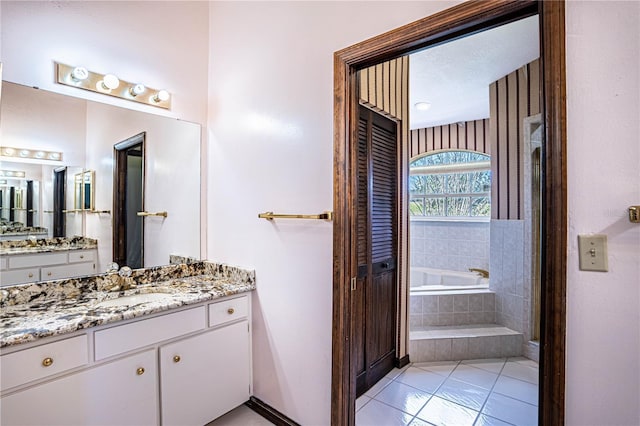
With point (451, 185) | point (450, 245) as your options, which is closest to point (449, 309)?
point (450, 245)

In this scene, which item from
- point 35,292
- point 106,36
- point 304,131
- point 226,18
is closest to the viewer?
point 35,292

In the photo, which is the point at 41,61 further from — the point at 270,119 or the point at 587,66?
the point at 587,66

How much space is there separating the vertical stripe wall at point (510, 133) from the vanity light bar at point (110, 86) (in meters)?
3.11

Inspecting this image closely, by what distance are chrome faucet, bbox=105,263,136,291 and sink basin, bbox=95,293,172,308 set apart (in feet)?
0.43

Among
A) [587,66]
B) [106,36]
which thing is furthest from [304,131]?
[106,36]

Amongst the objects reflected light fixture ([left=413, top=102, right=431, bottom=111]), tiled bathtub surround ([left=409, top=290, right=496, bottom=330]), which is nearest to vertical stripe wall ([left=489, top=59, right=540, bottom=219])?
reflected light fixture ([left=413, top=102, right=431, bottom=111])

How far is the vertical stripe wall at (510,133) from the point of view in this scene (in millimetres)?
2947

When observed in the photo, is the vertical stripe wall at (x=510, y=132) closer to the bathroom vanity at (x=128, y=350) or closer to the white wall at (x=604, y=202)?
the white wall at (x=604, y=202)

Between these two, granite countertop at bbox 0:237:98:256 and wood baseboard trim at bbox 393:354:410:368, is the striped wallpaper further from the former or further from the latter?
granite countertop at bbox 0:237:98:256

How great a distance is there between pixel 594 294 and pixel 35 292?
94.6 inches

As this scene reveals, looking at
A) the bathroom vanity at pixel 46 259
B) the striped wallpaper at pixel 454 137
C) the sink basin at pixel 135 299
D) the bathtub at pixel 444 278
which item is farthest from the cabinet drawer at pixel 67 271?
the striped wallpaper at pixel 454 137

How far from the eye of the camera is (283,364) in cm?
182

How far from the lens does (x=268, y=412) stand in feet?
6.16

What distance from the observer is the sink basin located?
1584 millimetres
